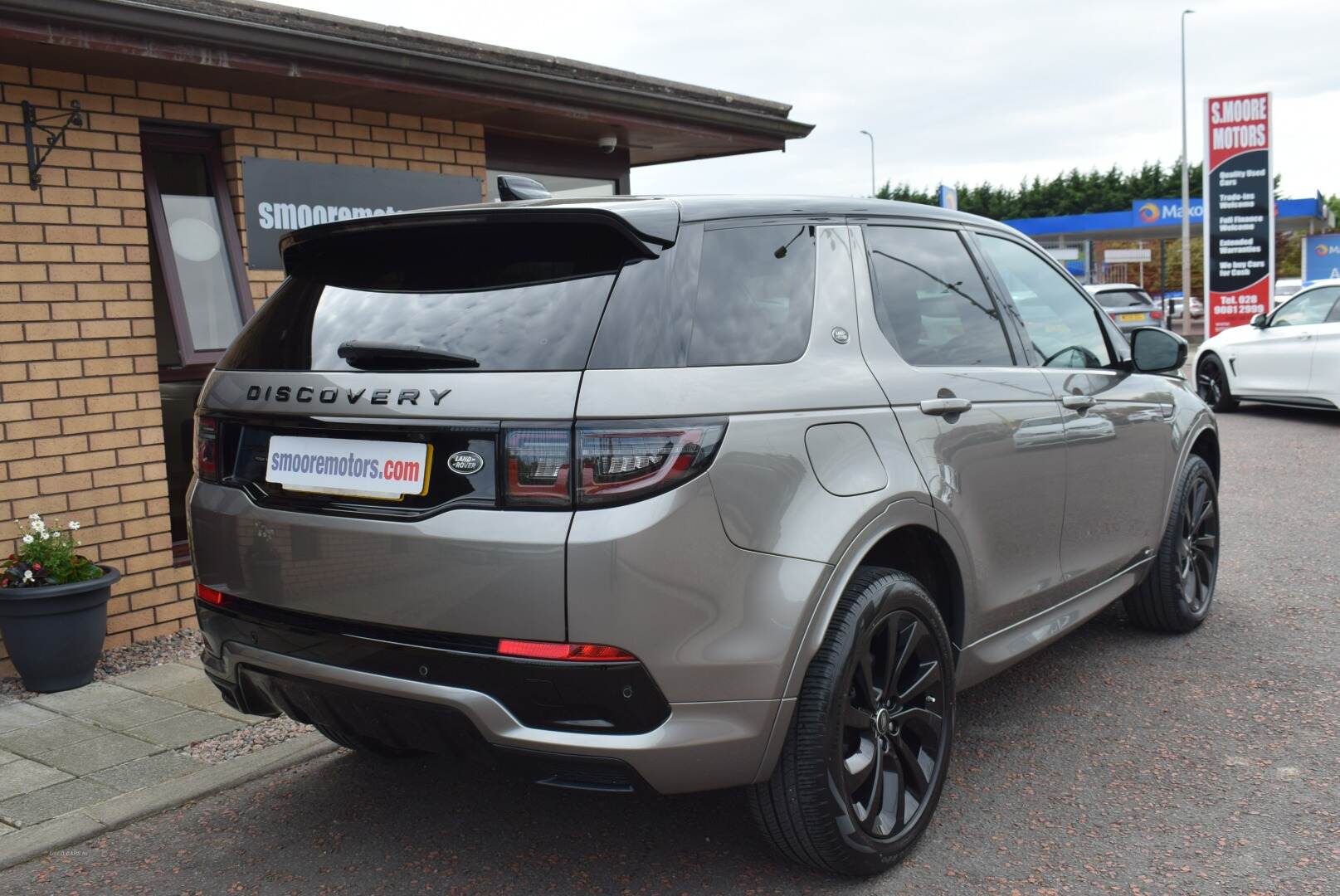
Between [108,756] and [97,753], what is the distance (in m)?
0.06

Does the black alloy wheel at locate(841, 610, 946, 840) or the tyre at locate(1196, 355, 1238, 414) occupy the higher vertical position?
the tyre at locate(1196, 355, 1238, 414)

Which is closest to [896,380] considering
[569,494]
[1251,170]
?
[569,494]

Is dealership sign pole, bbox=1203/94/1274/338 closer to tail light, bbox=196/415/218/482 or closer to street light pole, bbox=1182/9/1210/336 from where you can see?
street light pole, bbox=1182/9/1210/336

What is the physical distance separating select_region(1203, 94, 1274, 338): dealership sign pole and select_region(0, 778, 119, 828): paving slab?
22.1 metres

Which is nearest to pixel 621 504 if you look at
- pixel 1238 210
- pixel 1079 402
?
pixel 1079 402

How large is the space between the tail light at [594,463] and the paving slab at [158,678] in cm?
307

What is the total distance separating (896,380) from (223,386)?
5.98 feet

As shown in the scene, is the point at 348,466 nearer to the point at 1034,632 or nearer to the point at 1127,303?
the point at 1034,632

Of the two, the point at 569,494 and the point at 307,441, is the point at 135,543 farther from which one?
the point at 569,494

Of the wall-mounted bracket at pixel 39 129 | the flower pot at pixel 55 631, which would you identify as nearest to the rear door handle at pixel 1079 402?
the flower pot at pixel 55 631

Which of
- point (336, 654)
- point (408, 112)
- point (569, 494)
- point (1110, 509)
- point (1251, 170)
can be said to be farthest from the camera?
point (1251, 170)

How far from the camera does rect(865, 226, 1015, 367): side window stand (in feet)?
11.6

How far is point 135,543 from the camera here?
585cm

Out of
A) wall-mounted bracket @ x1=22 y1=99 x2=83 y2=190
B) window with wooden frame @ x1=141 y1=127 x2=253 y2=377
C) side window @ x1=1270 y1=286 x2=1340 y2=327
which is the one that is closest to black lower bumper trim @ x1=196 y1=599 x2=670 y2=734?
wall-mounted bracket @ x1=22 y1=99 x2=83 y2=190
